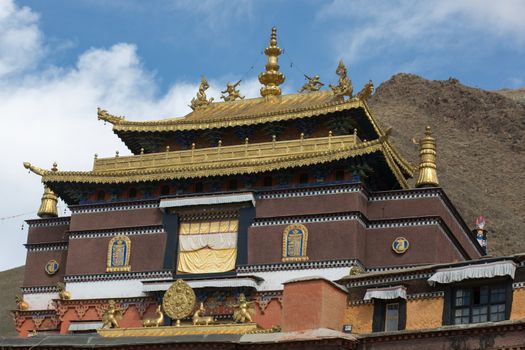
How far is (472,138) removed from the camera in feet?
538

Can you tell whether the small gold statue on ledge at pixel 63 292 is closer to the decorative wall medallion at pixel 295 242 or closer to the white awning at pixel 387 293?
the decorative wall medallion at pixel 295 242

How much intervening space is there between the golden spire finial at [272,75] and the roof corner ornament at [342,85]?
376 centimetres

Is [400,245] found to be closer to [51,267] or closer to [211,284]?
[211,284]

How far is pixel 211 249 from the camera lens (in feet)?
131

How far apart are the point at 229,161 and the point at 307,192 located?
138 inches

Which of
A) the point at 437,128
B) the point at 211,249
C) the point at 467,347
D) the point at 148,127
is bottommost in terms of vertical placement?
the point at 467,347

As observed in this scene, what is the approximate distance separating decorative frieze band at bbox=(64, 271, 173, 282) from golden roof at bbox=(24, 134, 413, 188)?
3.51 meters

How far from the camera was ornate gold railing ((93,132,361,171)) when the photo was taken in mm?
40344

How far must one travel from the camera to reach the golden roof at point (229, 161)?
129 ft

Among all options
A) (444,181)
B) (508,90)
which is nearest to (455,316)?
(444,181)

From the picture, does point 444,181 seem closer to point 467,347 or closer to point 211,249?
point 211,249

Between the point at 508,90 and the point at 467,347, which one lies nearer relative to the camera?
the point at 467,347

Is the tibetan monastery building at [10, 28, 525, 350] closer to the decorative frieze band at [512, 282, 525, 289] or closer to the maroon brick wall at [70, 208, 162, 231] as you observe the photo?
the maroon brick wall at [70, 208, 162, 231]

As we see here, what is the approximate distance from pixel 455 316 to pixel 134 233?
14.9 meters
